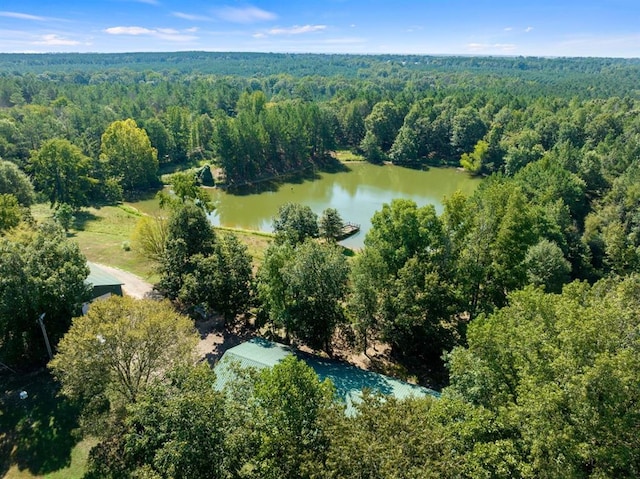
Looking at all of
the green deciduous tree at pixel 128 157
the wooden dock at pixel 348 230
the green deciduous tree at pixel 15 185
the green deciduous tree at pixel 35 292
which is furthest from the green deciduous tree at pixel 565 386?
the green deciduous tree at pixel 128 157

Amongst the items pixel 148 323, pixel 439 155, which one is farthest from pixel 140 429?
pixel 439 155

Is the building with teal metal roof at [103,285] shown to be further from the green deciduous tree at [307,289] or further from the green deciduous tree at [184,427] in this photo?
the green deciduous tree at [184,427]

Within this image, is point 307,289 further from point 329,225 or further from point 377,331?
point 329,225

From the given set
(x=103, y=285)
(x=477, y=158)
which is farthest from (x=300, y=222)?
(x=477, y=158)

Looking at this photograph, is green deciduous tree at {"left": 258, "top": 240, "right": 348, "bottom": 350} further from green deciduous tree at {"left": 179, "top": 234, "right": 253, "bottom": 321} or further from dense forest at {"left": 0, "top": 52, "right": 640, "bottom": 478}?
green deciduous tree at {"left": 179, "top": 234, "right": 253, "bottom": 321}

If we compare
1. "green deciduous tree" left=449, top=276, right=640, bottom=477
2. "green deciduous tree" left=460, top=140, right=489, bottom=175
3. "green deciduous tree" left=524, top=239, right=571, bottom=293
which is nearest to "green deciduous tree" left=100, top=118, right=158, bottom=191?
"green deciduous tree" left=460, top=140, right=489, bottom=175
